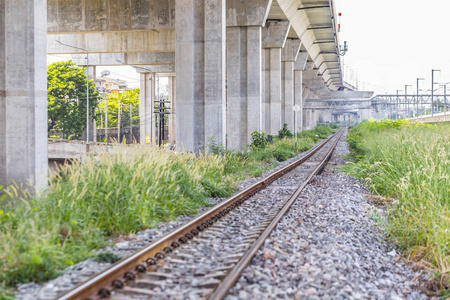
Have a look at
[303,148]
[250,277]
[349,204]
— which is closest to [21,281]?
[250,277]

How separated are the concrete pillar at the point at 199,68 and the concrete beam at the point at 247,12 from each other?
8795 millimetres

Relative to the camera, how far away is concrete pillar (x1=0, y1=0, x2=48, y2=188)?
1111 cm

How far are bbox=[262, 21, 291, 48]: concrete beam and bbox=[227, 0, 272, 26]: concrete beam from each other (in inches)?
304

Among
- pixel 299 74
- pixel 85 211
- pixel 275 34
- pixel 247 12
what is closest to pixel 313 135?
pixel 299 74

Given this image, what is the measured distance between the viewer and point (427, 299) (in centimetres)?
555

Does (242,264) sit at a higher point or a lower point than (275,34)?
lower

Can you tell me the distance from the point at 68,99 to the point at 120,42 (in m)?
20.5

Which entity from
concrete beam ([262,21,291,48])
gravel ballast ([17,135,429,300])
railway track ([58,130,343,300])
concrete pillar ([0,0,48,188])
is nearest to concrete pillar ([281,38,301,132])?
concrete beam ([262,21,291,48])

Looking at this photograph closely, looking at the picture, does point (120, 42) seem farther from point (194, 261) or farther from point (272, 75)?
point (194, 261)

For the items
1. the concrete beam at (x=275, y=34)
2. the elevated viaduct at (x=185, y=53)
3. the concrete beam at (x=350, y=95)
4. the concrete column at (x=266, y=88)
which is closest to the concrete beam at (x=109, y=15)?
the elevated viaduct at (x=185, y=53)

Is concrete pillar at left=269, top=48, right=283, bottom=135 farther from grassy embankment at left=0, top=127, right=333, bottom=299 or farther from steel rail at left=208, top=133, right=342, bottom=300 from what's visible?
steel rail at left=208, top=133, right=342, bottom=300

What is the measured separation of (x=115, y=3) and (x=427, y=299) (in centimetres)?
2451

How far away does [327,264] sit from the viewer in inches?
249

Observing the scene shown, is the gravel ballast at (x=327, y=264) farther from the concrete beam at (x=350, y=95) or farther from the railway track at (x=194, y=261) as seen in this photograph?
the concrete beam at (x=350, y=95)
